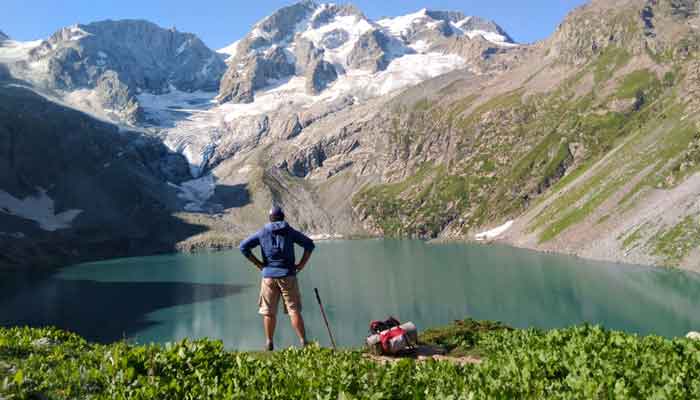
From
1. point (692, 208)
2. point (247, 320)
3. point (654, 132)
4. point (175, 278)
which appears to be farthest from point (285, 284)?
point (654, 132)

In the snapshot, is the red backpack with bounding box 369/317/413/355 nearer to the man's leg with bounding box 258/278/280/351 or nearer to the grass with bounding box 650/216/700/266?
the man's leg with bounding box 258/278/280/351

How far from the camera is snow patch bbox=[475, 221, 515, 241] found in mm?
166375

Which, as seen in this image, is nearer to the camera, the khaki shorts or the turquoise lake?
the khaki shorts

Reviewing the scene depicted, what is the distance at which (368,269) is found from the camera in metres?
120

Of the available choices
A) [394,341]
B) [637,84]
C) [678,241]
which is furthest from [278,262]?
[637,84]

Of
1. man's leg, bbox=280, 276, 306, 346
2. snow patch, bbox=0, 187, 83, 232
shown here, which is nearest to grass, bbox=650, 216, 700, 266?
man's leg, bbox=280, 276, 306, 346

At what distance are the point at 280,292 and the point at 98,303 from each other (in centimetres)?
8455

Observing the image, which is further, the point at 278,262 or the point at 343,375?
the point at 278,262

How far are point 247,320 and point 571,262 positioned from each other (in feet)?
227

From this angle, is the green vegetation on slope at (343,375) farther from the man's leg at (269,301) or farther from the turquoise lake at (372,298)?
the turquoise lake at (372,298)

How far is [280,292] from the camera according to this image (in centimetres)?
1581

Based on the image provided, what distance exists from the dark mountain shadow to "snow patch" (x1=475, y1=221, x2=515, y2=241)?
94.3 m

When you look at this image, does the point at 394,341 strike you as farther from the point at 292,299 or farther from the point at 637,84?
the point at 637,84

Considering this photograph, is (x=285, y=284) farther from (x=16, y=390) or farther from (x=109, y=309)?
(x=109, y=309)
